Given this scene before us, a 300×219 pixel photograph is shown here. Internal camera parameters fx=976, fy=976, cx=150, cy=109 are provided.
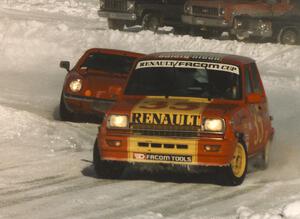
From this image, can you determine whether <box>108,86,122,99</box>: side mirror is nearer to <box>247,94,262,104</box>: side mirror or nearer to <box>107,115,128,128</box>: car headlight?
<box>247,94,262,104</box>: side mirror

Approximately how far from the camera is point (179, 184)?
34.9ft

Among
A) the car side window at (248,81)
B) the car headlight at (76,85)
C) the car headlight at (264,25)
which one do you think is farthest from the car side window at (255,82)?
the car headlight at (264,25)

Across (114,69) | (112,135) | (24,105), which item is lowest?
(24,105)

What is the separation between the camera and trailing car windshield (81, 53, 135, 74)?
16938 millimetres

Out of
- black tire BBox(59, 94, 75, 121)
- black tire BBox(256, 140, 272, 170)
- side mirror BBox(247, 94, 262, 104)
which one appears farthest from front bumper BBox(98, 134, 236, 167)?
black tire BBox(59, 94, 75, 121)


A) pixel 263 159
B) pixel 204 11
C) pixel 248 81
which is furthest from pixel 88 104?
pixel 204 11

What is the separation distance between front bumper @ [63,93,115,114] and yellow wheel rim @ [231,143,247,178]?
5.57m

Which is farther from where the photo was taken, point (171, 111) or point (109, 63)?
point (109, 63)

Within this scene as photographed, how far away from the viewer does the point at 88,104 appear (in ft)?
52.8

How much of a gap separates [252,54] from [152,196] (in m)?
18.9

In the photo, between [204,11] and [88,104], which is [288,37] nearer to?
[204,11]

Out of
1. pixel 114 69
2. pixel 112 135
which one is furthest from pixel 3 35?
pixel 112 135

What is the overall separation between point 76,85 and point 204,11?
1584 centimetres

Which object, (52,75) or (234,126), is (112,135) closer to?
(234,126)
